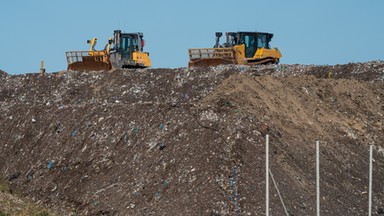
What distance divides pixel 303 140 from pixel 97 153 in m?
5.14

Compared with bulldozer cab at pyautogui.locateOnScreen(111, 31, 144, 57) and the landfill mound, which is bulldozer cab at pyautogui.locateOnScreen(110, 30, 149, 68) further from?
the landfill mound

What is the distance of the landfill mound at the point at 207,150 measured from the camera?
20.2m

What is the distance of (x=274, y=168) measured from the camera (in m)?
20.8

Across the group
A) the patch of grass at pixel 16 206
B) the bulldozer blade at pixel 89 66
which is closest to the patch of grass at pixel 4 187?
the patch of grass at pixel 16 206

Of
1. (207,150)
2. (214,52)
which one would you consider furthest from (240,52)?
(207,150)

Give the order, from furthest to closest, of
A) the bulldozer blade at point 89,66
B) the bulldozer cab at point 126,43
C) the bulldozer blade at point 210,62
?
the bulldozer cab at point 126,43 < the bulldozer blade at point 89,66 < the bulldozer blade at point 210,62

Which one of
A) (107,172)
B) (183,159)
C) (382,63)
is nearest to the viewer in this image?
(183,159)

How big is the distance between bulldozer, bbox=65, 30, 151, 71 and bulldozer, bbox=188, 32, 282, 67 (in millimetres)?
2777

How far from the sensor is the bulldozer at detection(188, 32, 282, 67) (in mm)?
39875

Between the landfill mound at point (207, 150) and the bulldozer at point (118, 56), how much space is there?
34.8ft

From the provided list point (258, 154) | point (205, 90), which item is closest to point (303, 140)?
point (258, 154)

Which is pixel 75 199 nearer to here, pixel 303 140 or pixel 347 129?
pixel 303 140

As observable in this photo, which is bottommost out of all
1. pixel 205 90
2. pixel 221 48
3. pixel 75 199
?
pixel 75 199

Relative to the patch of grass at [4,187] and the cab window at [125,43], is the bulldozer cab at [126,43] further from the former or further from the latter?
the patch of grass at [4,187]
